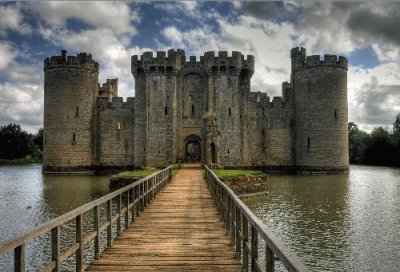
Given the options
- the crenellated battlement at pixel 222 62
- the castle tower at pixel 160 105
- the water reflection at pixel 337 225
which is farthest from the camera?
the crenellated battlement at pixel 222 62

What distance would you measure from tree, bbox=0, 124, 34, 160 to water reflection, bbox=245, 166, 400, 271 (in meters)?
62.2

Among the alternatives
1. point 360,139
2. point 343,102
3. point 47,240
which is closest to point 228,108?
point 343,102

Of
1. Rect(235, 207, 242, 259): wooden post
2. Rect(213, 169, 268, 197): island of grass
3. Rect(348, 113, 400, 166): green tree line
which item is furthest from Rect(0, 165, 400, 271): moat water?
Rect(348, 113, 400, 166): green tree line

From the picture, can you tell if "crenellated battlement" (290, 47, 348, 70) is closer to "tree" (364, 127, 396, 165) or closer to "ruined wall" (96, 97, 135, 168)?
"ruined wall" (96, 97, 135, 168)

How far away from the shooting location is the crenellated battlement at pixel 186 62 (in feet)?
126

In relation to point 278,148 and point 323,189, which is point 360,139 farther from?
point 323,189

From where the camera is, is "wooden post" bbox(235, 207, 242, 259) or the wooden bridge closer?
the wooden bridge

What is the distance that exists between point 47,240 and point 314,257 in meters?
7.22

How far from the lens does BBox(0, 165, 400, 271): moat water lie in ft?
33.5

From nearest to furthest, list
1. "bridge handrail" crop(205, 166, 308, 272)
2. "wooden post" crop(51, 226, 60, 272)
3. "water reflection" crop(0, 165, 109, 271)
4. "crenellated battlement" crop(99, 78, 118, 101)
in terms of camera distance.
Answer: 1. "bridge handrail" crop(205, 166, 308, 272)
2. "wooden post" crop(51, 226, 60, 272)
3. "water reflection" crop(0, 165, 109, 271)
4. "crenellated battlement" crop(99, 78, 118, 101)

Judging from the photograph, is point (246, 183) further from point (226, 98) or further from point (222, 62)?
point (222, 62)

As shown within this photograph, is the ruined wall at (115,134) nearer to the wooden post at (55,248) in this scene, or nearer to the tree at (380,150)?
the wooden post at (55,248)

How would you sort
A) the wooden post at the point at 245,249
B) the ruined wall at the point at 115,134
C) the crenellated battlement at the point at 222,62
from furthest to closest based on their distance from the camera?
the ruined wall at the point at 115,134
the crenellated battlement at the point at 222,62
the wooden post at the point at 245,249

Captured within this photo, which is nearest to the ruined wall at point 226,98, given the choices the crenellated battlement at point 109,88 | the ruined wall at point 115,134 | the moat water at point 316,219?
the ruined wall at point 115,134
